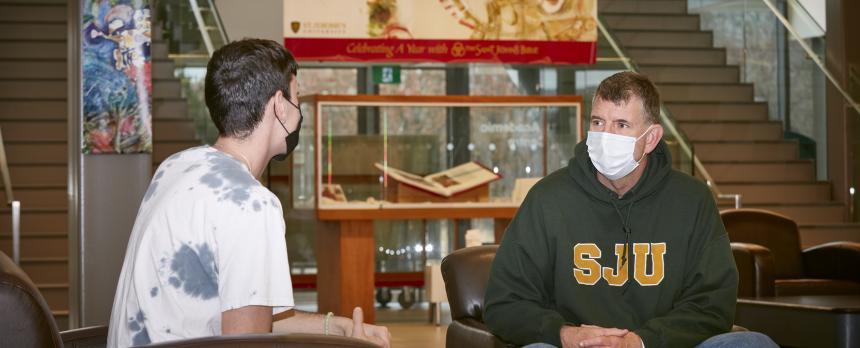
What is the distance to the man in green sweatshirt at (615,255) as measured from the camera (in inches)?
122

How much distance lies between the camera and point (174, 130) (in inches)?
376

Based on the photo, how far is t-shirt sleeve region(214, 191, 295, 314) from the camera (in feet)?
6.97

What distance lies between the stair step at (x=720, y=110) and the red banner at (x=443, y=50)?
2116 mm

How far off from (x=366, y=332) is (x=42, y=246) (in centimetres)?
680

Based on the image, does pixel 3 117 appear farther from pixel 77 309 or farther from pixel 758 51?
pixel 758 51

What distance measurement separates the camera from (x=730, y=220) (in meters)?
6.78

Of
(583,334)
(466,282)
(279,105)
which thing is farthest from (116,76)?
(279,105)

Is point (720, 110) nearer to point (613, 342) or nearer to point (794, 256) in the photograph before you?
point (794, 256)

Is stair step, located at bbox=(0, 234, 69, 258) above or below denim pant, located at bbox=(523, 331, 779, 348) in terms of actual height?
below

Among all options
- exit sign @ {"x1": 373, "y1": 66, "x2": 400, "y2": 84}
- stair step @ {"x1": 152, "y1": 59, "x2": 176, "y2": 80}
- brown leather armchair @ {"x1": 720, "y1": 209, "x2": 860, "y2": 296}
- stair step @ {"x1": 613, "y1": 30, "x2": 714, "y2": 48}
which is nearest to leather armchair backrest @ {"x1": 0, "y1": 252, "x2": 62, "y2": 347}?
brown leather armchair @ {"x1": 720, "y1": 209, "x2": 860, "y2": 296}

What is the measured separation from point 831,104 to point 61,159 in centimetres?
603

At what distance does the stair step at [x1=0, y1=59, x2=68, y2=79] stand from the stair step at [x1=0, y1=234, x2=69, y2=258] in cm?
206

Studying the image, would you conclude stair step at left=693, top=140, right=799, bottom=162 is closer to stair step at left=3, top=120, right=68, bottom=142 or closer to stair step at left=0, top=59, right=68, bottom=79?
stair step at left=3, top=120, right=68, bottom=142

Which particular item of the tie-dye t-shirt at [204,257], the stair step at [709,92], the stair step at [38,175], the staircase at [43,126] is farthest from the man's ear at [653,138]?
the stair step at [709,92]
